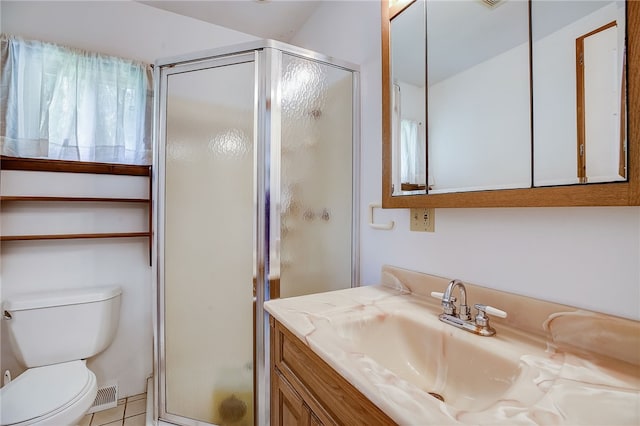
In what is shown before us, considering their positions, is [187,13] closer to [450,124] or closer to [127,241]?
[127,241]

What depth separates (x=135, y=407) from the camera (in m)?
1.76

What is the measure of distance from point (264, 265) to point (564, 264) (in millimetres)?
1064

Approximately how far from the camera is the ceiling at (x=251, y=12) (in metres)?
1.83

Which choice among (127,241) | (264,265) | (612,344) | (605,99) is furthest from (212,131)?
(612,344)

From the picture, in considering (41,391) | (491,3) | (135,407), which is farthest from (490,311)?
(135,407)

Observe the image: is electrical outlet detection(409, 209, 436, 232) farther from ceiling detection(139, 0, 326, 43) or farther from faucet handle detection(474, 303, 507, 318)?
ceiling detection(139, 0, 326, 43)

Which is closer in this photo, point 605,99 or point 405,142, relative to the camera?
point 605,99

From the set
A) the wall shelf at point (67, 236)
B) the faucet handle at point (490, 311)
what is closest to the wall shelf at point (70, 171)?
the wall shelf at point (67, 236)

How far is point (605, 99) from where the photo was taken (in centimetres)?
64

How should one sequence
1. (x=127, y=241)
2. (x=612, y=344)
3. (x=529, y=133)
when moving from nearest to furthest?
(x=612, y=344) < (x=529, y=133) < (x=127, y=241)

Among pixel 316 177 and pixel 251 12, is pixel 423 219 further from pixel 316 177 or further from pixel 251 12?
pixel 251 12

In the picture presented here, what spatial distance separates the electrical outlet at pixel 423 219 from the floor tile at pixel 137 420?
185 centimetres

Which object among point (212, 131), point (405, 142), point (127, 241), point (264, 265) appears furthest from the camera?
point (127, 241)

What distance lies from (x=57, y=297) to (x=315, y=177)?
1537 millimetres
